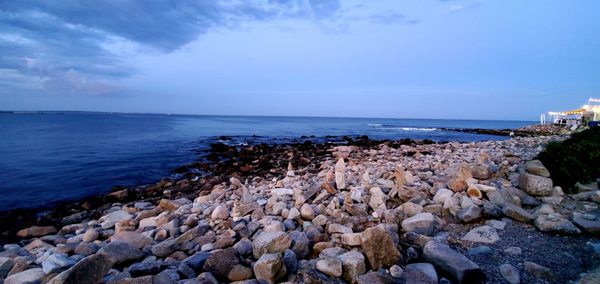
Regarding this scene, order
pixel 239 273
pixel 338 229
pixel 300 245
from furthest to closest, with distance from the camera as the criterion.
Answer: pixel 338 229
pixel 300 245
pixel 239 273

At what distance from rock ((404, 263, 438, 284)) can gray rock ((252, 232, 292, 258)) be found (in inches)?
50.0

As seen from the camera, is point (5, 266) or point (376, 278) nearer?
point (376, 278)

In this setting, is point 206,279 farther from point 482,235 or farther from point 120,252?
point 482,235

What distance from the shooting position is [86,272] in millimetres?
2686

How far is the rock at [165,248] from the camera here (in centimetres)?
377

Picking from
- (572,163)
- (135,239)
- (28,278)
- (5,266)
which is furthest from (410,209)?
(5,266)

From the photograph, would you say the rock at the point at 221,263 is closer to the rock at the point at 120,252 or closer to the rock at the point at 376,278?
the rock at the point at 120,252

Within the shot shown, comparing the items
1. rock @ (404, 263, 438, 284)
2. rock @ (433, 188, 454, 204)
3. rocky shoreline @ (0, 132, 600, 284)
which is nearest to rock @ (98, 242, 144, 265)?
rocky shoreline @ (0, 132, 600, 284)

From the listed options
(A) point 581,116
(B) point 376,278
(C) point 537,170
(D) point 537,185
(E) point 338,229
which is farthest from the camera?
(A) point 581,116

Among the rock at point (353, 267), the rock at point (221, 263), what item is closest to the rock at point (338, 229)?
the rock at point (353, 267)

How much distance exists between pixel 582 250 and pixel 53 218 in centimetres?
965

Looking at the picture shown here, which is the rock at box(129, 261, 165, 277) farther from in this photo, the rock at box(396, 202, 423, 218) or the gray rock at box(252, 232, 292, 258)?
the rock at box(396, 202, 423, 218)

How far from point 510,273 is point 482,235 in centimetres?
95

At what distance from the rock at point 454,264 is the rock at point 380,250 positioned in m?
0.33
